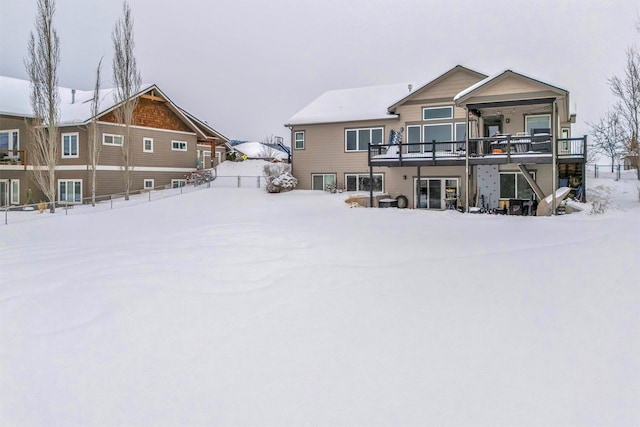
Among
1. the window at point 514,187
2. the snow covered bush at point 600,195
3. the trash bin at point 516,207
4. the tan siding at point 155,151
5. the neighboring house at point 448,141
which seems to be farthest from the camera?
the tan siding at point 155,151

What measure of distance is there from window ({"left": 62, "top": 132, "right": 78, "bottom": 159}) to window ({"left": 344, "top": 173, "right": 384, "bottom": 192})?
1566cm

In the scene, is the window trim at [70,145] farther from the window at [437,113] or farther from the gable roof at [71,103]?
the window at [437,113]

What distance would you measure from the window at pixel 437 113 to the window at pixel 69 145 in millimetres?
19514

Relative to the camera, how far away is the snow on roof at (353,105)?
74.2 feet

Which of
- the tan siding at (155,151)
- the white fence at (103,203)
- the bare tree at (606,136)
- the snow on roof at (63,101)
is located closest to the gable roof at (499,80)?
the white fence at (103,203)

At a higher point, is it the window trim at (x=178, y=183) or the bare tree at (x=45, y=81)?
the bare tree at (x=45, y=81)

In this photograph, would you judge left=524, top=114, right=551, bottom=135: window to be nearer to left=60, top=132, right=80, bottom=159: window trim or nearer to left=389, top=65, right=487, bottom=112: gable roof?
left=389, top=65, right=487, bottom=112: gable roof

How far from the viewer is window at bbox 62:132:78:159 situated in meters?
23.4

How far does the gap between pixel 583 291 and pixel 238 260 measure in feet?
17.9

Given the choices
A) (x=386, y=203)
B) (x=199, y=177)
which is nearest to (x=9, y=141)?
(x=199, y=177)

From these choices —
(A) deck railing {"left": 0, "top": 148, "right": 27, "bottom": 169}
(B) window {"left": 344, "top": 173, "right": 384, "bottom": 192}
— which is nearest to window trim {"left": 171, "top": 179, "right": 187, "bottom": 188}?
(A) deck railing {"left": 0, "top": 148, "right": 27, "bottom": 169}

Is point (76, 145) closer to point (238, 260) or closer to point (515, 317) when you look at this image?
point (238, 260)

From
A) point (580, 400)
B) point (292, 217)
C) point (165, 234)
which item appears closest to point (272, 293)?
point (580, 400)

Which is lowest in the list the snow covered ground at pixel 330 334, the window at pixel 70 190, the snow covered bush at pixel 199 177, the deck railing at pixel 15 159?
the snow covered ground at pixel 330 334
